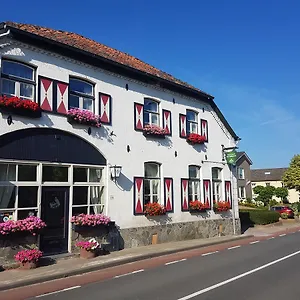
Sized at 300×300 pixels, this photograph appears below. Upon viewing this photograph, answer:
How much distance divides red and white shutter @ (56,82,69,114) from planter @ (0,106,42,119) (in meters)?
0.94

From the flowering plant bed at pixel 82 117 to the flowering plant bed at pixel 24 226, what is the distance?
3.74 m

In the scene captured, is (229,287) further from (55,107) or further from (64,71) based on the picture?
(64,71)

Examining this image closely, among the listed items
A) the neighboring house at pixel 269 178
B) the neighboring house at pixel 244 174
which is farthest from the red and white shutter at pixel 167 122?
the neighboring house at pixel 269 178

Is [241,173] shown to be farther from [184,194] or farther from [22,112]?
[22,112]

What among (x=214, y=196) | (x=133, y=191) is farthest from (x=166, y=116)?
(x=214, y=196)

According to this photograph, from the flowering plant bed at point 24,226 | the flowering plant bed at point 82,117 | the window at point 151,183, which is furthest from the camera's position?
the window at point 151,183

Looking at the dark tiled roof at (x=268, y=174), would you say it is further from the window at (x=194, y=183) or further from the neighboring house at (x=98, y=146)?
the window at (x=194, y=183)

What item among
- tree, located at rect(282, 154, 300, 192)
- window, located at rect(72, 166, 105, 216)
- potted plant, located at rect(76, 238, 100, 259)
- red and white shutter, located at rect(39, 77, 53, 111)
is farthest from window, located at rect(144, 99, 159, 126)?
tree, located at rect(282, 154, 300, 192)

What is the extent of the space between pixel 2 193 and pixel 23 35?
5154 mm

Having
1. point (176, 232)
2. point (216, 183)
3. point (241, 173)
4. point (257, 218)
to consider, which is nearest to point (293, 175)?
point (241, 173)

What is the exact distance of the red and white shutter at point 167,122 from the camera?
17672 mm

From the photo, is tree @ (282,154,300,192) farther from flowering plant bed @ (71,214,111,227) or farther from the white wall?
flowering plant bed @ (71,214,111,227)

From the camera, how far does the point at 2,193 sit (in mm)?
11383

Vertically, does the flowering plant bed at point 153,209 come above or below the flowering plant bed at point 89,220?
above
